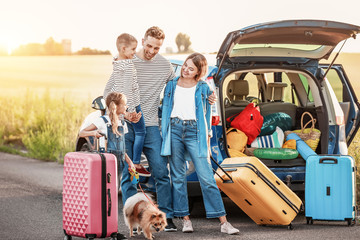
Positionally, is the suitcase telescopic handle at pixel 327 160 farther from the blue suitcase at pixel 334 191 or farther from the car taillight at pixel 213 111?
the car taillight at pixel 213 111

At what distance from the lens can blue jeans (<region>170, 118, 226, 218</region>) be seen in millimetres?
7402

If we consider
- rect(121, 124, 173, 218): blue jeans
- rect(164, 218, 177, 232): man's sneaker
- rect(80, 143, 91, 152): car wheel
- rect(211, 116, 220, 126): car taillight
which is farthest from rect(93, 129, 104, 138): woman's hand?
rect(80, 143, 91, 152): car wheel

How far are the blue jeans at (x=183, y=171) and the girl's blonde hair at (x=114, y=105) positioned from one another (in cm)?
71

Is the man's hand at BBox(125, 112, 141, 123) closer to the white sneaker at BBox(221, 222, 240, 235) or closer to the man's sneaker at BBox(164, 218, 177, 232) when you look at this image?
the man's sneaker at BBox(164, 218, 177, 232)

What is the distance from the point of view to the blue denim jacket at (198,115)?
7.39 m

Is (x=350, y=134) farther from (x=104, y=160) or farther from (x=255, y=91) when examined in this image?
(x=104, y=160)

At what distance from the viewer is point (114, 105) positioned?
6.93 m

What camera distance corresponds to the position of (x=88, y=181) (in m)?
6.50

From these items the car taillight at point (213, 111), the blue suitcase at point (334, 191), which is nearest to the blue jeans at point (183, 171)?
the car taillight at point (213, 111)

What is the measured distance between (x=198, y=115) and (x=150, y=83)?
597 millimetres

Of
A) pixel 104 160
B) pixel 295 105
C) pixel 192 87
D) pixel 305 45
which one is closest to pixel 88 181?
pixel 104 160

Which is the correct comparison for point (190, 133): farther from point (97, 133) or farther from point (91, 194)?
point (91, 194)

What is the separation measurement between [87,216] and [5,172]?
640 centimetres

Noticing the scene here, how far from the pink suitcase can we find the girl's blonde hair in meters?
0.40
